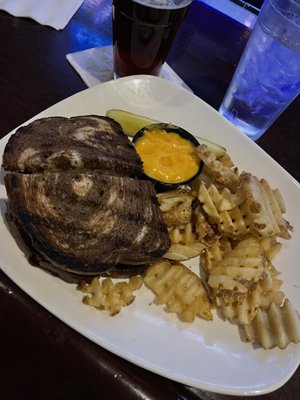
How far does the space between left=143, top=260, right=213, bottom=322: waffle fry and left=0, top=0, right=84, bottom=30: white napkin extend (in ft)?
5.16

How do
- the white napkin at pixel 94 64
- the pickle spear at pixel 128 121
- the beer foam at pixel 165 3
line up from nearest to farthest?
the beer foam at pixel 165 3 < the pickle spear at pixel 128 121 < the white napkin at pixel 94 64

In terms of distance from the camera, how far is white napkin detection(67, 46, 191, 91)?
201 cm

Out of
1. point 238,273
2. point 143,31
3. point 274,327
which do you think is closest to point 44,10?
point 143,31

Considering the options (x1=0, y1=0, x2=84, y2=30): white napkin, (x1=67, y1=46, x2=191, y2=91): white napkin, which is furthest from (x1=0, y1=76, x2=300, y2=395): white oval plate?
(x1=0, y1=0, x2=84, y2=30): white napkin

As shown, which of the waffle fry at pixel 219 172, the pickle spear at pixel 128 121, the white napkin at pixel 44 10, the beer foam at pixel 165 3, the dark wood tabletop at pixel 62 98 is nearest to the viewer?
the dark wood tabletop at pixel 62 98

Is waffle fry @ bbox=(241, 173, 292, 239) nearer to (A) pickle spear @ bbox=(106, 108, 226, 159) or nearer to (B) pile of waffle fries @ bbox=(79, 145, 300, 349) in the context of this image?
(B) pile of waffle fries @ bbox=(79, 145, 300, 349)

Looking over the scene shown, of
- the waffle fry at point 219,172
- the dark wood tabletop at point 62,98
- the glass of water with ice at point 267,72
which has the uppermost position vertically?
the glass of water with ice at point 267,72

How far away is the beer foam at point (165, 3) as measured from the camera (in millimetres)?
1637

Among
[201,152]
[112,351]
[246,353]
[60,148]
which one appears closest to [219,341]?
[246,353]

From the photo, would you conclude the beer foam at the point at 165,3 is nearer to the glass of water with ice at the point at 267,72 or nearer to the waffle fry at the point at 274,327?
the glass of water with ice at the point at 267,72

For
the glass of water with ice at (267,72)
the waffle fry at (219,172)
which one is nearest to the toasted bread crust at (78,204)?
the waffle fry at (219,172)

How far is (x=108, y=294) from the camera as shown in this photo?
128 centimetres

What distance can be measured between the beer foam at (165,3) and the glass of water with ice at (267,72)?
382 millimetres

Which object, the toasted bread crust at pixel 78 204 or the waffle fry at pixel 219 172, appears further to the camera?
the waffle fry at pixel 219 172
